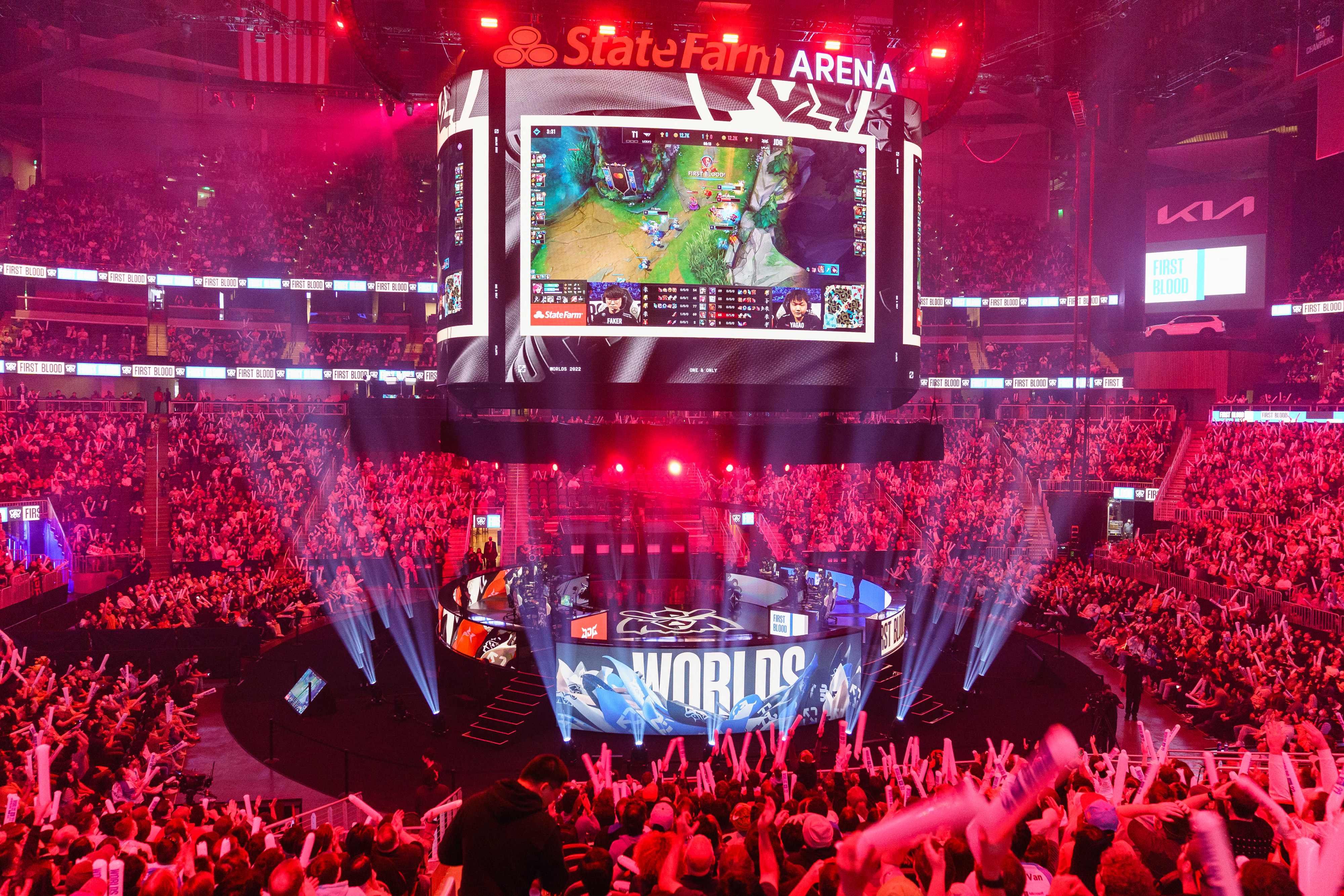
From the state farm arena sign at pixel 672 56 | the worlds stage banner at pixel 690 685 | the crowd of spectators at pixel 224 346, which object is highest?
the state farm arena sign at pixel 672 56

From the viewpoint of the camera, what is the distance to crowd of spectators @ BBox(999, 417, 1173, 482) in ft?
102

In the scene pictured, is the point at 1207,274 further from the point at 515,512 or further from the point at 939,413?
the point at 515,512

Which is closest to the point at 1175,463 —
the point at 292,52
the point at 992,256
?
the point at 992,256

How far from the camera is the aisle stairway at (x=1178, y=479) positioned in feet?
96.0

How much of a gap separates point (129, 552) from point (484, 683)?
13892 mm

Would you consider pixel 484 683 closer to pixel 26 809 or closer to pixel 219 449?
pixel 26 809

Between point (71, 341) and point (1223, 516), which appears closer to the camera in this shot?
point (1223, 516)

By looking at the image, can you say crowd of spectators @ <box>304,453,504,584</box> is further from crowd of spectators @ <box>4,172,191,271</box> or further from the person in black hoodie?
the person in black hoodie

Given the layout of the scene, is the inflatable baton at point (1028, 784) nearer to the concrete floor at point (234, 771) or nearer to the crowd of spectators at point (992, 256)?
the concrete floor at point (234, 771)

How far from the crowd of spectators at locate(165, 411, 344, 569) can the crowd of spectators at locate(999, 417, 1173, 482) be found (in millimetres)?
23370

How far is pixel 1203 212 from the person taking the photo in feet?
111

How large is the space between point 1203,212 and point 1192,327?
4064 mm

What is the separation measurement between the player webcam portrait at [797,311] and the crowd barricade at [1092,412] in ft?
60.4

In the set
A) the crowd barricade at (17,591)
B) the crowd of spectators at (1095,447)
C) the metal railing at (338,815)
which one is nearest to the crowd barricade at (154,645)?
the crowd barricade at (17,591)
